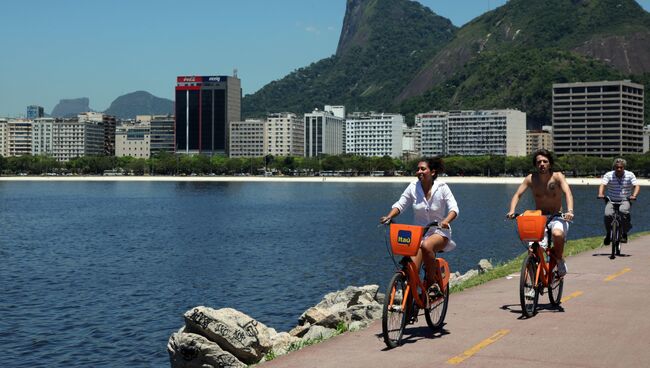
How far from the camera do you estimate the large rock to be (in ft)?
51.6

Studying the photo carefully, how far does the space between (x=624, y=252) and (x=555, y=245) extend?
11398 millimetres

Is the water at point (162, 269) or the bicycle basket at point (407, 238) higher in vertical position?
the bicycle basket at point (407, 238)

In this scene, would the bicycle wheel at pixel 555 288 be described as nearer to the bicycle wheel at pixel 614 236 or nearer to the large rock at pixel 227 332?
the large rock at pixel 227 332

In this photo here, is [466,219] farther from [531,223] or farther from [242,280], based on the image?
[531,223]

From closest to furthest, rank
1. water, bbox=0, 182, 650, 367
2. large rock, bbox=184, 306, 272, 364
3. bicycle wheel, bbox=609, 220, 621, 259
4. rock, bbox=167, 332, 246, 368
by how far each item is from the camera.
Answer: rock, bbox=167, 332, 246, 368 → large rock, bbox=184, 306, 272, 364 → bicycle wheel, bbox=609, 220, 621, 259 → water, bbox=0, 182, 650, 367

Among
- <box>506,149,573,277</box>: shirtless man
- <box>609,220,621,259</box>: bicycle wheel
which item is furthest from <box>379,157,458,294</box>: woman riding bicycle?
<box>609,220,621,259</box>: bicycle wheel

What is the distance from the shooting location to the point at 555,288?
14984 mm

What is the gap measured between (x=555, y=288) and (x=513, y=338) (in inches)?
113

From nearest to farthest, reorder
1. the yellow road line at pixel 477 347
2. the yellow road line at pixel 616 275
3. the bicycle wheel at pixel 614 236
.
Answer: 1. the yellow road line at pixel 477 347
2. the yellow road line at pixel 616 275
3. the bicycle wheel at pixel 614 236

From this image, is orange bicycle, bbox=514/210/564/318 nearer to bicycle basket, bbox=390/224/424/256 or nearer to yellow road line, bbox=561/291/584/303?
yellow road line, bbox=561/291/584/303

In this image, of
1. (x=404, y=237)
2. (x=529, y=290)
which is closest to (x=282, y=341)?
(x=529, y=290)

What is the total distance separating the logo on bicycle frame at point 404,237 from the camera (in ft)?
39.5

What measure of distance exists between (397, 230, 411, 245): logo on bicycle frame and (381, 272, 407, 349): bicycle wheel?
492 millimetres

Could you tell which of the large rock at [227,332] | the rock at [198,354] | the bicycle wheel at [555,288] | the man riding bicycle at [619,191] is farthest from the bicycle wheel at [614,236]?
the rock at [198,354]
